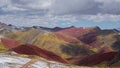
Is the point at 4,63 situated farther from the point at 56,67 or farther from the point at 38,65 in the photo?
the point at 56,67

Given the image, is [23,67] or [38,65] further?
[38,65]

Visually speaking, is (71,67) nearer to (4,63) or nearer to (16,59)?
(16,59)

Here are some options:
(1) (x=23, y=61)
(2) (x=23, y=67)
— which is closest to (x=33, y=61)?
(1) (x=23, y=61)

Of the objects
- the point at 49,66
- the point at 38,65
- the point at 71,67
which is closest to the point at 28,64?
the point at 38,65

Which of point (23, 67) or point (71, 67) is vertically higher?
point (71, 67)

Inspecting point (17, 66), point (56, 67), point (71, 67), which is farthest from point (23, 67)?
point (71, 67)

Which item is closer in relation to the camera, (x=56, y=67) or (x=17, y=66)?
(x=17, y=66)

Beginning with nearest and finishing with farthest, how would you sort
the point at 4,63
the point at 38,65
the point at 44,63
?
the point at 4,63, the point at 38,65, the point at 44,63

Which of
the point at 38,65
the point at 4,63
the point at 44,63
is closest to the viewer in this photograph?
the point at 4,63
